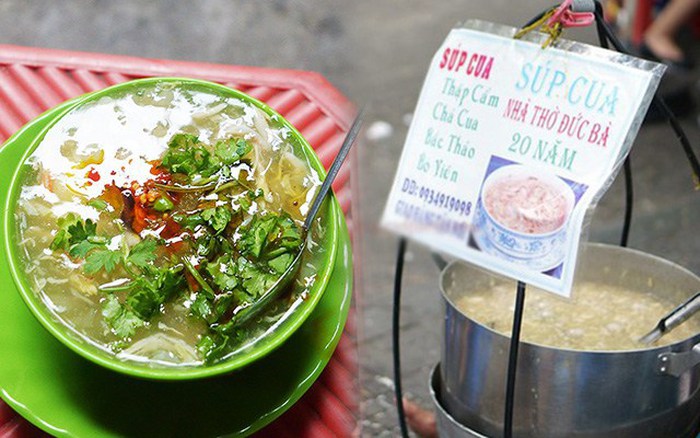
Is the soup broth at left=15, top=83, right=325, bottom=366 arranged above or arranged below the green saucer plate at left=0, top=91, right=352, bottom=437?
above

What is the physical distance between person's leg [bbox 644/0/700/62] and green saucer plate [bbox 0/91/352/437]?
2868 mm

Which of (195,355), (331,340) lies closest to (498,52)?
(331,340)

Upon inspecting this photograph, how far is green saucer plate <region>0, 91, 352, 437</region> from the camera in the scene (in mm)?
1229

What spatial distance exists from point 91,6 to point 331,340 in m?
3.51

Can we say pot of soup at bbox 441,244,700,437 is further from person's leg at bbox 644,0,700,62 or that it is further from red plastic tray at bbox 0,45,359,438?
person's leg at bbox 644,0,700,62

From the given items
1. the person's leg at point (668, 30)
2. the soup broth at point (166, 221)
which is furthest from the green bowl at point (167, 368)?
the person's leg at point (668, 30)

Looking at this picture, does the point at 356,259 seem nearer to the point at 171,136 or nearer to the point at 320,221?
the point at 320,221

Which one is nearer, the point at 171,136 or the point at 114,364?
the point at 114,364

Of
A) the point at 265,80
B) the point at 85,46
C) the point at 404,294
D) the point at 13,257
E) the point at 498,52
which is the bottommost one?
the point at 404,294

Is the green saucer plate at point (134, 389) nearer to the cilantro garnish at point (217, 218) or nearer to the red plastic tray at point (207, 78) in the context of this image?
the red plastic tray at point (207, 78)

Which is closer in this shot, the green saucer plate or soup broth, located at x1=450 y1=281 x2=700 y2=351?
the green saucer plate

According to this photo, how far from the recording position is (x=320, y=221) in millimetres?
1289

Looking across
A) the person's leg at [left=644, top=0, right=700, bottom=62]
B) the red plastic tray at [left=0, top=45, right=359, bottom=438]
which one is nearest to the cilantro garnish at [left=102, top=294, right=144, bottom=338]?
the red plastic tray at [left=0, top=45, right=359, bottom=438]

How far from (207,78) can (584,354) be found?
916mm
